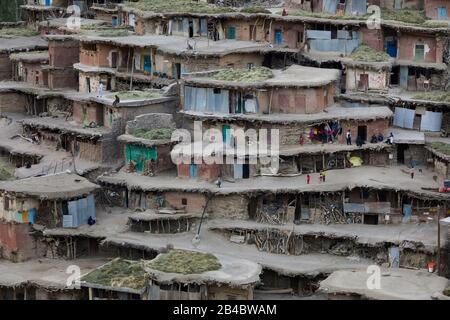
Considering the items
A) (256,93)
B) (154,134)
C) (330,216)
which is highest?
(256,93)

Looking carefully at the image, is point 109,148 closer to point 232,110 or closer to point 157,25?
point 232,110

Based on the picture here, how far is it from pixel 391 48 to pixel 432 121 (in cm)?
639

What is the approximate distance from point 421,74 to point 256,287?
2000 cm

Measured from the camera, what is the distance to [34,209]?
2383 inches

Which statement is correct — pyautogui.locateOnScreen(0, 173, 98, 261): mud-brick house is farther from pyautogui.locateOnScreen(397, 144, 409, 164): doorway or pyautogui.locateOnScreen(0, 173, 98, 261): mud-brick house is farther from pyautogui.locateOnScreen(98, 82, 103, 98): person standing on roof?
pyautogui.locateOnScreen(397, 144, 409, 164): doorway

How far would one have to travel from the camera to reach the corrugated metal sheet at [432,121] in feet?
221

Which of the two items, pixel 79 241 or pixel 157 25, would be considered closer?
pixel 79 241

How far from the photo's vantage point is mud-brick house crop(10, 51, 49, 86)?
7662cm

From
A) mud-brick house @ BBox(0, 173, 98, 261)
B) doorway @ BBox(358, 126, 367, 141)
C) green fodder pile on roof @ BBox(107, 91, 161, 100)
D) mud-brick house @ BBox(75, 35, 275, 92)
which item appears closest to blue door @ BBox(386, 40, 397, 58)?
mud-brick house @ BBox(75, 35, 275, 92)

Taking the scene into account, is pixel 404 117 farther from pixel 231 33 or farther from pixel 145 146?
pixel 145 146

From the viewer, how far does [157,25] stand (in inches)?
2965

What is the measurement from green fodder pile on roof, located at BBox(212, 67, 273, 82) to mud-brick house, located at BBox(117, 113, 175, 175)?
393 cm

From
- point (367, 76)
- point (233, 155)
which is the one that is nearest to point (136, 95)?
point (233, 155)
